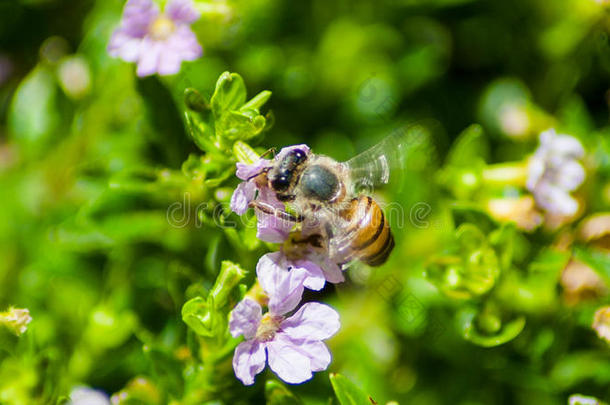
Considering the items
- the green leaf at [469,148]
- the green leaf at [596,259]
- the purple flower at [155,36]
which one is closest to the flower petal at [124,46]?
the purple flower at [155,36]

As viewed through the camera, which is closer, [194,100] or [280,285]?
[280,285]

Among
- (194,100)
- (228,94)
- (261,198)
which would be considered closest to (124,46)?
(194,100)

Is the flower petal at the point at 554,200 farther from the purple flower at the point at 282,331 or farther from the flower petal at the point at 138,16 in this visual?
the flower petal at the point at 138,16

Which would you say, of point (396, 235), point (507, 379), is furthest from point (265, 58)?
point (507, 379)

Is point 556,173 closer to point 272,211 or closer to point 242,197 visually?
point 272,211

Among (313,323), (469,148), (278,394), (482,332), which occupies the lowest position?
→ (482,332)

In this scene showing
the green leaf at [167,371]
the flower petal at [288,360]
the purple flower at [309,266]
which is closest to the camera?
the flower petal at [288,360]

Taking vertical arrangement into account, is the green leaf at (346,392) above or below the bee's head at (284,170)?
below

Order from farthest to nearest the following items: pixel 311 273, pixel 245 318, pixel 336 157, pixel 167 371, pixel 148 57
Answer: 1. pixel 336 157
2. pixel 148 57
3. pixel 167 371
4. pixel 311 273
5. pixel 245 318

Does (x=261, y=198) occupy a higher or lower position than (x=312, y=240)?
higher
